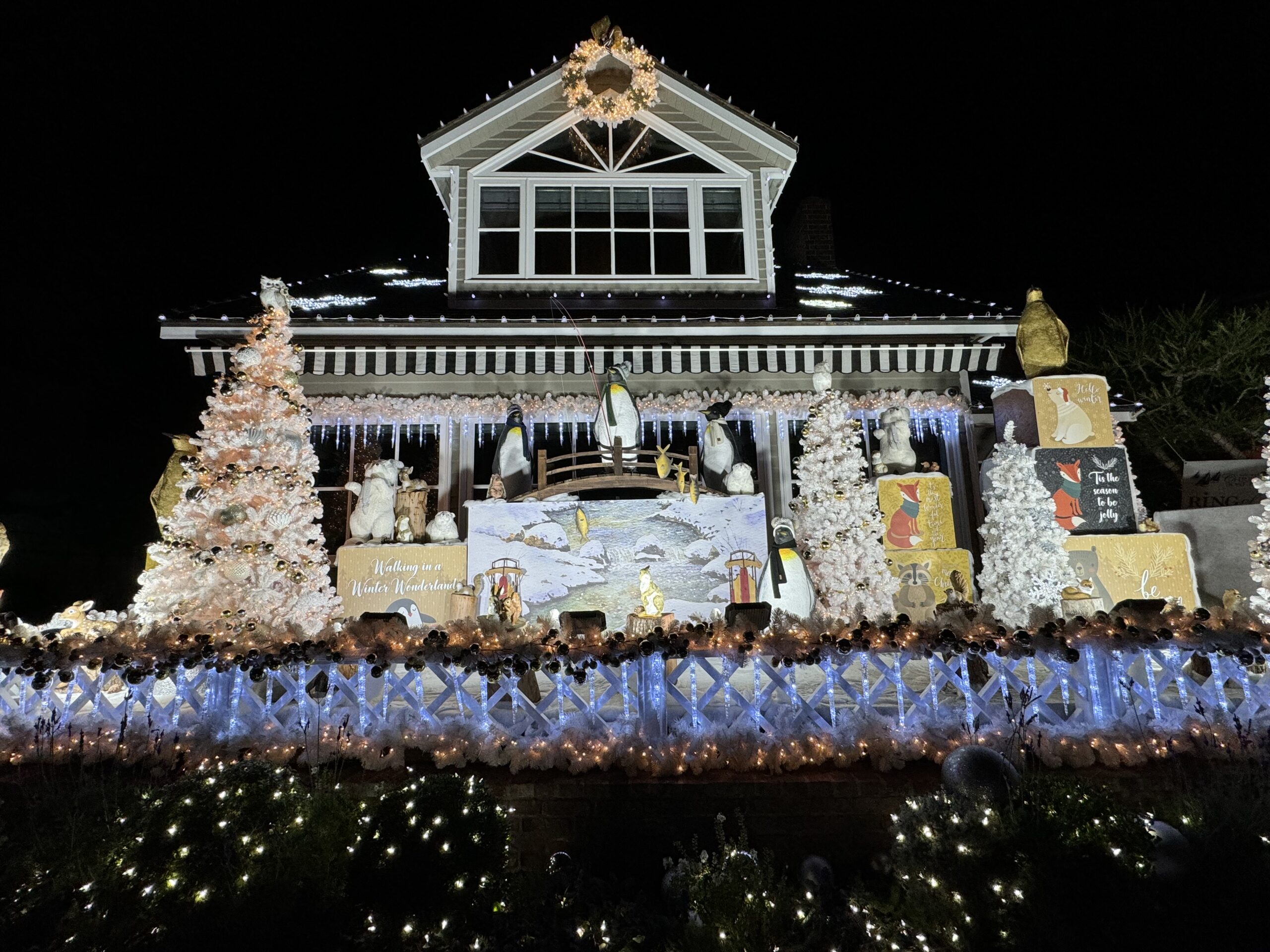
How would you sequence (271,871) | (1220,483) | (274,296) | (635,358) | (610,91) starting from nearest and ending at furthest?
1. (271,871)
2. (274,296)
3. (635,358)
4. (610,91)
5. (1220,483)

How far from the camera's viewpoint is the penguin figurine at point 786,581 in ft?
30.6

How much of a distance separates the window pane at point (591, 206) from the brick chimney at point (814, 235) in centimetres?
794

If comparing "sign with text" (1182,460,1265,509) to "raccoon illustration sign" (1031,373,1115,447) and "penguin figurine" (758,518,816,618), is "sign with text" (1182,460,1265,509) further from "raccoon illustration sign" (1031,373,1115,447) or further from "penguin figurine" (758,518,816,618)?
"penguin figurine" (758,518,816,618)

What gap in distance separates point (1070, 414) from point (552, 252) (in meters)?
8.57

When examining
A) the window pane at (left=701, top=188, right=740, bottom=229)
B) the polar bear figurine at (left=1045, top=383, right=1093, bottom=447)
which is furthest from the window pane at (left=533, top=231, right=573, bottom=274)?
the polar bear figurine at (left=1045, top=383, right=1093, bottom=447)

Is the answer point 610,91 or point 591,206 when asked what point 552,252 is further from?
point 610,91

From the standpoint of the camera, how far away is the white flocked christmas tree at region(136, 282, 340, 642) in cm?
896

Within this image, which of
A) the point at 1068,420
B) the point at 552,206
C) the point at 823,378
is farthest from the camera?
the point at 552,206

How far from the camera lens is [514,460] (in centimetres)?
1175

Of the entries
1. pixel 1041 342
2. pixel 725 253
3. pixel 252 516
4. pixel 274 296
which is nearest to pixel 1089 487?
pixel 1041 342

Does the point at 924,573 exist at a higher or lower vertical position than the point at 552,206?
lower

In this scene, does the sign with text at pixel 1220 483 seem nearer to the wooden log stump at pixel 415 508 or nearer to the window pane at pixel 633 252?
the window pane at pixel 633 252

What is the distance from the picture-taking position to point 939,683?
21.0 feet

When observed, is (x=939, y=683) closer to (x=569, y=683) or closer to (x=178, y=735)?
(x=569, y=683)
